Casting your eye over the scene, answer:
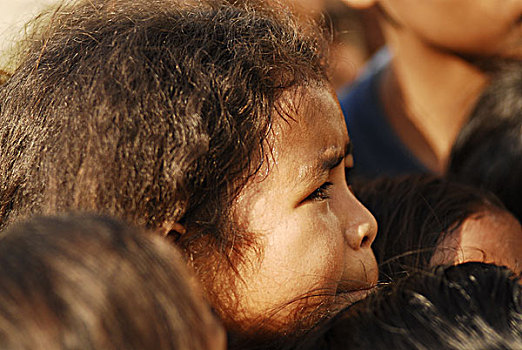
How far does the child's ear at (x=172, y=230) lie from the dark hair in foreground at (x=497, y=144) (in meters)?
1.00

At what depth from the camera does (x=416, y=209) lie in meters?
1.37

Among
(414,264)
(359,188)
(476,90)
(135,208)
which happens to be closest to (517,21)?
(476,90)

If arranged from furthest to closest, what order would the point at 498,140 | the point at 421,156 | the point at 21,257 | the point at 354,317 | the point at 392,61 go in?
the point at 392,61 → the point at 421,156 → the point at 498,140 → the point at 354,317 → the point at 21,257

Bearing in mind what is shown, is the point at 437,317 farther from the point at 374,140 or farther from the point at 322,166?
the point at 374,140

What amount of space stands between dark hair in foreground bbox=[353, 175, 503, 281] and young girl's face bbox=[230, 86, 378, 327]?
9.7 inches

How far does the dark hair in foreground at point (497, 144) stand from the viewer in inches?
63.0

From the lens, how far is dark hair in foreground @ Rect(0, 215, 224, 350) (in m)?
0.53

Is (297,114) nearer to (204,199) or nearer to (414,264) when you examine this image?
(204,199)

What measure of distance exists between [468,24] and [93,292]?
5.53ft

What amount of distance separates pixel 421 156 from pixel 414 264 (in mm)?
1050

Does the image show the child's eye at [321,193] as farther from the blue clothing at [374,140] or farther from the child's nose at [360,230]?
the blue clothing at [374,140]

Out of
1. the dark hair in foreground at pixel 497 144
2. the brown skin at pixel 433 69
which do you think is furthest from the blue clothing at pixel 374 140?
the dark hair in foreground at pixel 497 144

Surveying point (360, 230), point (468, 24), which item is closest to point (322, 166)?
point (360, 230)

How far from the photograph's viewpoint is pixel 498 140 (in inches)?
66.5
